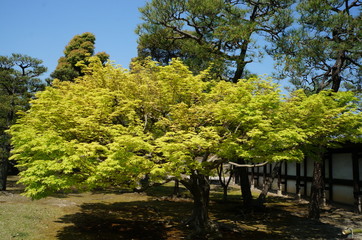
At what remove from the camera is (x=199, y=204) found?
A: 12820 mm

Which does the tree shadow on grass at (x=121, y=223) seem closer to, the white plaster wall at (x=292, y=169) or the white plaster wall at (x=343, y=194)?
the white plaster wall at (x=343, y=194)

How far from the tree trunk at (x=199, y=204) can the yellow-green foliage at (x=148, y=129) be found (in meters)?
1.27

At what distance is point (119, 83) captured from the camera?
11.9m

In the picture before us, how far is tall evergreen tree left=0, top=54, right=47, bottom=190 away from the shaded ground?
402 cm

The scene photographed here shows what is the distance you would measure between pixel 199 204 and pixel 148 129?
4.24 m

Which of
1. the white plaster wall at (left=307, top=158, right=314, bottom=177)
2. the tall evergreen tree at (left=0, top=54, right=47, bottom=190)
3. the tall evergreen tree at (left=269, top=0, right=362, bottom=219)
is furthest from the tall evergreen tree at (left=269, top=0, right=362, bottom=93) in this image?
→ the tall evergreen tree at (left=0, top=54, right=47, bottom=190)

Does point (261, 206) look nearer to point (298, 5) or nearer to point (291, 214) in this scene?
point (291, 214)

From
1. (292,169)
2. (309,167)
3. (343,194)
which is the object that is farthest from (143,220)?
(292,169)

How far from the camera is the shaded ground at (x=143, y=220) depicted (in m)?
12.3

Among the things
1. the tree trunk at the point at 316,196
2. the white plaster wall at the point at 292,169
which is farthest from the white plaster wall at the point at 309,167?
the tree trunk at the point at 316,196

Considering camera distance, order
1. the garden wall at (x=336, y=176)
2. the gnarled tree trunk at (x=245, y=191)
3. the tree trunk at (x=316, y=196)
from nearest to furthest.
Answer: the tree trunk at (x=316, y=196)
the garden wall at (x=336, y=176)
the gnarled tree trunk at (x=245, y=191)

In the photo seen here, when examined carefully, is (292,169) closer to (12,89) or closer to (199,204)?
(199,204)

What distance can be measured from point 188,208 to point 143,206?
125 inches

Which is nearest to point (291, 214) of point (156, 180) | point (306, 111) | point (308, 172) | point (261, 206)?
point (261, 206)
